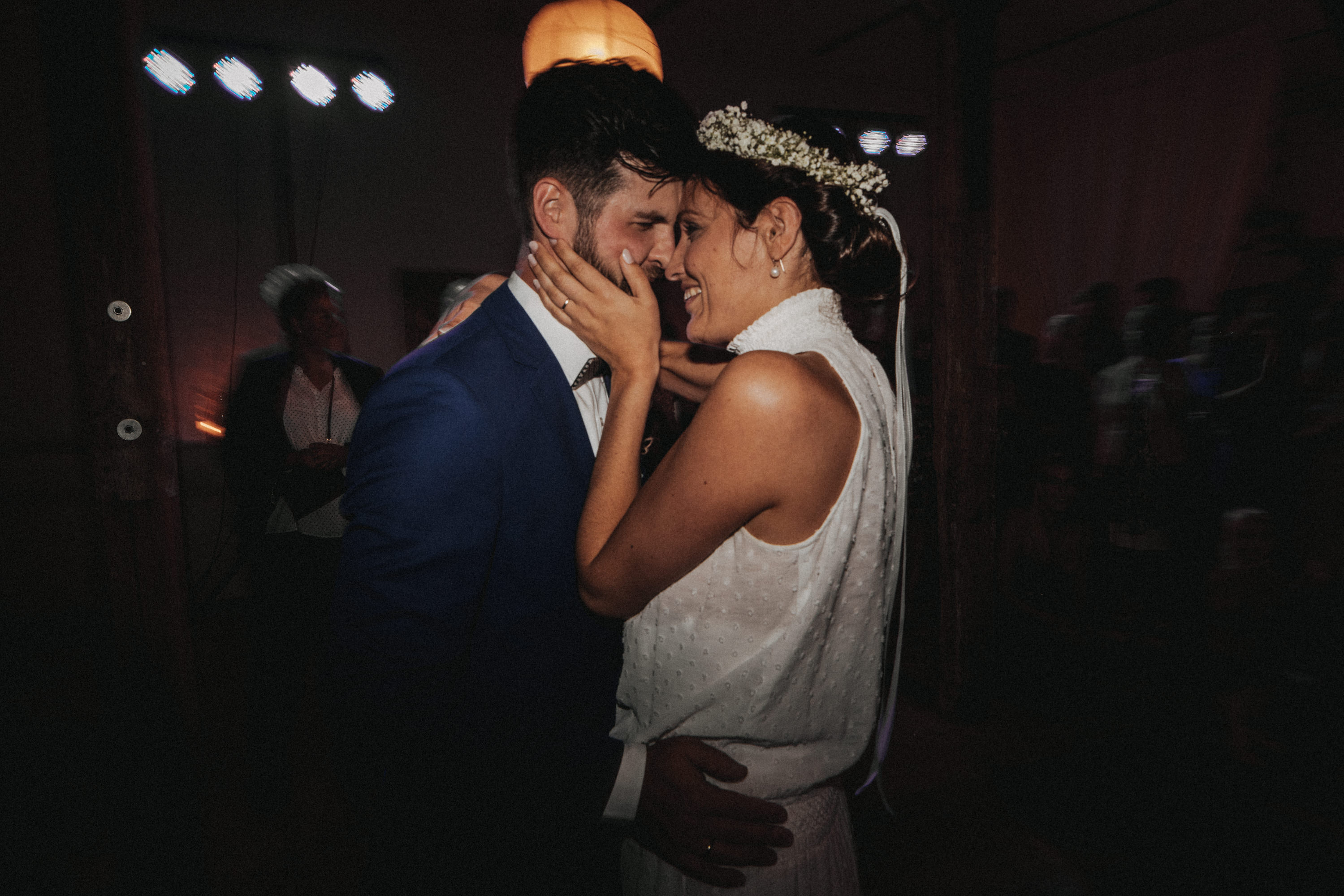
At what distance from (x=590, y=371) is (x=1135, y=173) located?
335 inches

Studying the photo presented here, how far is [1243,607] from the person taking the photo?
3.54 m

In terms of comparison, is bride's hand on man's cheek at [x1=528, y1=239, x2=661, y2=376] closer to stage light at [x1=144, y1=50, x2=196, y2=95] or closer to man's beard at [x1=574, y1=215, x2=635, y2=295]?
man's beard at [x1=574, y1=215, x2=635, y2=295]

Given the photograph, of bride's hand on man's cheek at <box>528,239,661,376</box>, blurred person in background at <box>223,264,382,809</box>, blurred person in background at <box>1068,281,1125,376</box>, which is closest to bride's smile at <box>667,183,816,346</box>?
bride's hand on man's cheek at <box>528,239,661,376</box>

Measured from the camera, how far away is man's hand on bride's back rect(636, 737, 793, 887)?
47.0 inches

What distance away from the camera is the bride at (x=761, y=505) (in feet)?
3.76

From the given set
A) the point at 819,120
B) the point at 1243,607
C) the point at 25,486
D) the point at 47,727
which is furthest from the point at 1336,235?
the point at 25,486

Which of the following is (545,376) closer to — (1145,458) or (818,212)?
(818,212)

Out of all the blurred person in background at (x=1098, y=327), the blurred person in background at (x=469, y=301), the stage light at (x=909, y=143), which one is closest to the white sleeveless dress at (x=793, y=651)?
the blurred person in background at (x=469, y=301)

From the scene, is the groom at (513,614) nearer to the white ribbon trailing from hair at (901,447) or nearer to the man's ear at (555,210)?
the man's ear at (555,210)

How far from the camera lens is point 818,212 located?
1.44 m

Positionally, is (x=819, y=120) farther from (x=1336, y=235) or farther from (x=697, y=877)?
(x=1336, y=235)

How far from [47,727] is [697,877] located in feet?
14.3

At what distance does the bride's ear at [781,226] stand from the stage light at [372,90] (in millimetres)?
5341

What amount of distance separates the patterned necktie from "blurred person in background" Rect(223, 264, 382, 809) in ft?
6.47
